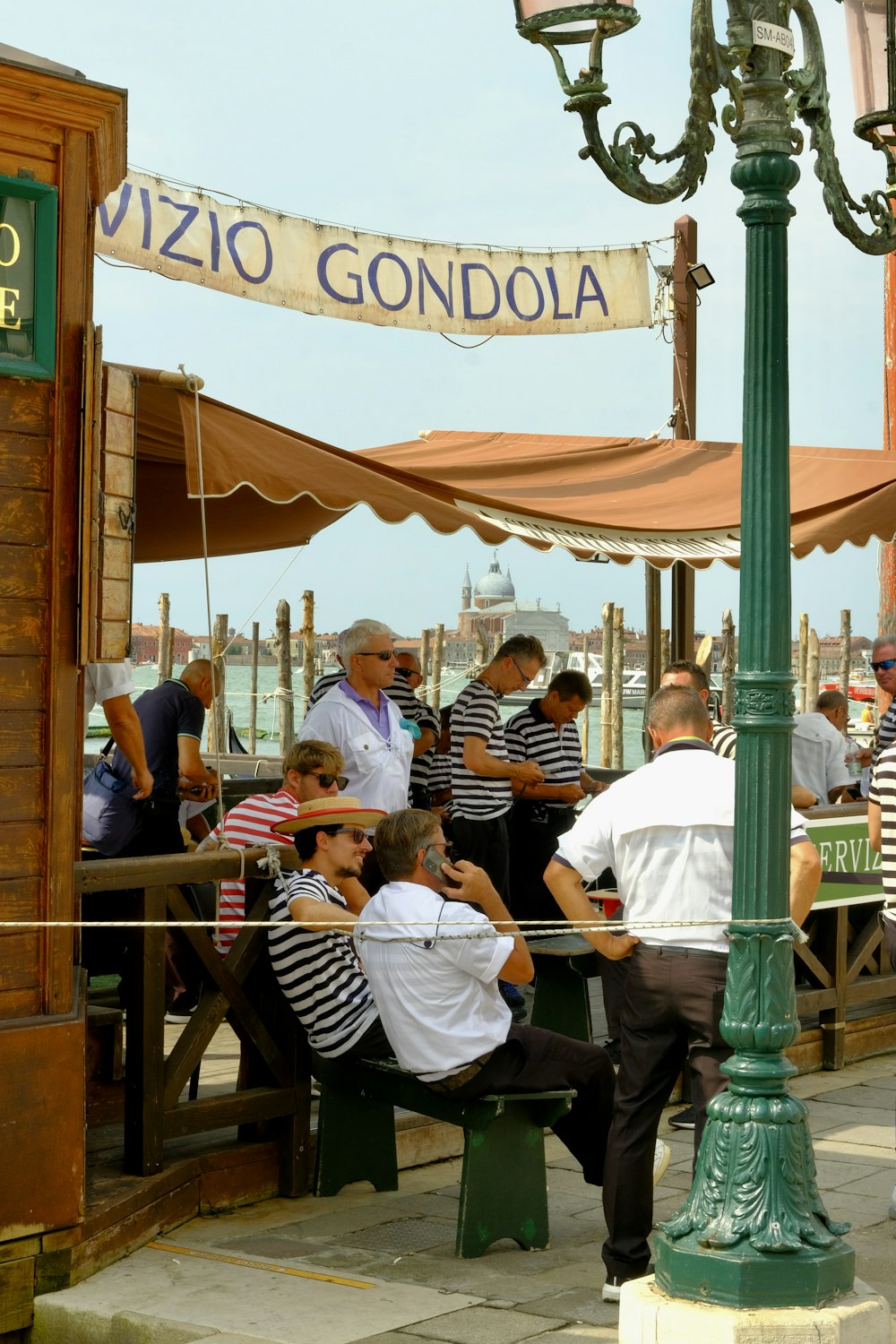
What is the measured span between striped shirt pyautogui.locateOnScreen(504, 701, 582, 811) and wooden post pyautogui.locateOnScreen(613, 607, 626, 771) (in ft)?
59.0

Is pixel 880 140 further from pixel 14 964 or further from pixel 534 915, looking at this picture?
pixel 534 915

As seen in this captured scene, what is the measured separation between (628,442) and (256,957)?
454 cm

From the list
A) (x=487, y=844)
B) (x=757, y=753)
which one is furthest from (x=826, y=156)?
(x=487, y=844)

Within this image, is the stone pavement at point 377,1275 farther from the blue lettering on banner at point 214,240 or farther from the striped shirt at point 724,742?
the blue lettering on banner at point 214,240

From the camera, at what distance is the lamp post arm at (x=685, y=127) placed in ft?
12.1

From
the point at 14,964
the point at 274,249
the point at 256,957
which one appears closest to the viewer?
the point at 14,964

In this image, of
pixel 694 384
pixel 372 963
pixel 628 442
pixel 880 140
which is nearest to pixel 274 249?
pixel 628 442

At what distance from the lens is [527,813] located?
26.8 ft

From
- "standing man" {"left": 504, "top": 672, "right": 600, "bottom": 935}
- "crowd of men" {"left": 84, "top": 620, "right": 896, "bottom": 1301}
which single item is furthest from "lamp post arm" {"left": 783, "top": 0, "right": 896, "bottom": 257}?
"standing man" {"left": 504, "top": 672, "right": 600, "bottom": 935}

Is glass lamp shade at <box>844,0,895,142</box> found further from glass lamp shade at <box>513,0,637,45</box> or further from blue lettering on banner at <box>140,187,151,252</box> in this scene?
blue lettering on banner at <box>140,187,151,252</box>

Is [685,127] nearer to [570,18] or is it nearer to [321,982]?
[570,18]

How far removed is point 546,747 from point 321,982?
310 centimetres

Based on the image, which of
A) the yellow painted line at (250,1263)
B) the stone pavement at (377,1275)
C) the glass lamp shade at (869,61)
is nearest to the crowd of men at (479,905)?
the stone pavement at (377,1275)

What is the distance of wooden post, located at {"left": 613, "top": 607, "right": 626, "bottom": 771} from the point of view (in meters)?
26.9
